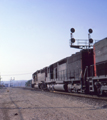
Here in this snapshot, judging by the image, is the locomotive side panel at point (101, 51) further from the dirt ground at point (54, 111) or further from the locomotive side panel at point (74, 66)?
the dirt ground at point (54, 111)

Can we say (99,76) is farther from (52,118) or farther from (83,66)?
(52,118)

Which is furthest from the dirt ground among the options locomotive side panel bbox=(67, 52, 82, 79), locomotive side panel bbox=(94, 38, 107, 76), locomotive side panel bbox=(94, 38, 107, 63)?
locomotive side panel bbox=(67, 52, 82, 79)

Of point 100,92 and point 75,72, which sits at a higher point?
point 75,72

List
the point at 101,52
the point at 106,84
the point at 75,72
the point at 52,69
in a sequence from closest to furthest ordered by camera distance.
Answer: the point at 106,84
the point at 101,52
the point at 75,72
the point at 52,69

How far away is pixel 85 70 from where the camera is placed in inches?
516

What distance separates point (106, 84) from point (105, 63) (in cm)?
150

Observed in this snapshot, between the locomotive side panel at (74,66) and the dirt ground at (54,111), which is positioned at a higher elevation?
the locomotive side panel at (74,66)

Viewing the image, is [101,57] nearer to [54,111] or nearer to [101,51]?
[101,51]

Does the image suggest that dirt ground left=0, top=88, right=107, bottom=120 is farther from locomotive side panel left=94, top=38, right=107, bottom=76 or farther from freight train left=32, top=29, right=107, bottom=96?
locomotive side panel left=94, top=38, right=107, bottom=76

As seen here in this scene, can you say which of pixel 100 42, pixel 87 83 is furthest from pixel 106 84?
pixel 100 42

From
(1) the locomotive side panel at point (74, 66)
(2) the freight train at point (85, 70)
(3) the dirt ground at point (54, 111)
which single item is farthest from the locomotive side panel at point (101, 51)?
(3) the dirt ground at point (54, 111)

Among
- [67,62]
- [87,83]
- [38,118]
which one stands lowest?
[38,118]

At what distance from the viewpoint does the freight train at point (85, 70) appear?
1105cm

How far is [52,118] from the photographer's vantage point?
5.14 metres
